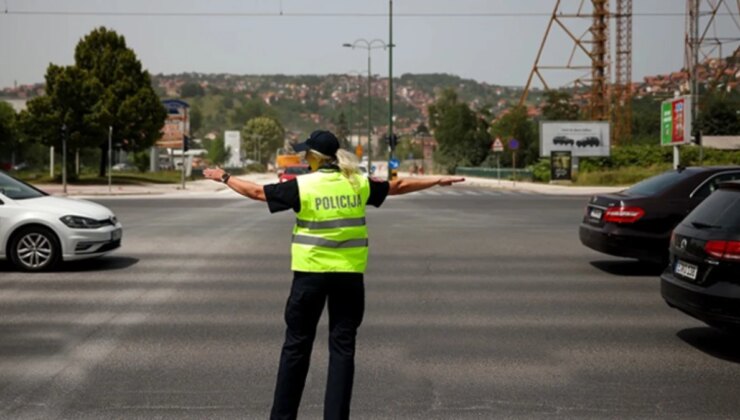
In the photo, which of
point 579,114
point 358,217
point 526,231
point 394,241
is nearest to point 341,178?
point 358,217

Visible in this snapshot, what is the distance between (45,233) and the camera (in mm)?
11445

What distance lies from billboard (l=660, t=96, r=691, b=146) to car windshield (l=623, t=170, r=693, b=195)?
98.6ft

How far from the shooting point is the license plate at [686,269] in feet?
22.5

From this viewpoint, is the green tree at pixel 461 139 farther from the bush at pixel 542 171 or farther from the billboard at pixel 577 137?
the billboard at pixel 577 137

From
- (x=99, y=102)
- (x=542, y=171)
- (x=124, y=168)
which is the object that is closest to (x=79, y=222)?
(x=99, y=102)

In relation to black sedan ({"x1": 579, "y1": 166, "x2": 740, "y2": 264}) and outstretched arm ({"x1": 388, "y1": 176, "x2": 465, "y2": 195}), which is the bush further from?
outstretched arm ({"x1": 388, "y1": 176, "x2": 465, "y2": 195})

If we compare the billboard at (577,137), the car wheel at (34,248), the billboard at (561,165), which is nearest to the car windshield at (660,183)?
the car wheel at (34,248)

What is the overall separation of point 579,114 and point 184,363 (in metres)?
84.0

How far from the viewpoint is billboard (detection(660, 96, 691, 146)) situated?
132 ft

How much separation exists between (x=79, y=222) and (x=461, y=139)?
8451cm

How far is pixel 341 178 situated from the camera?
4.61 metres

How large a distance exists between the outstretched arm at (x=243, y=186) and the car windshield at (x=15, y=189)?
308 inches

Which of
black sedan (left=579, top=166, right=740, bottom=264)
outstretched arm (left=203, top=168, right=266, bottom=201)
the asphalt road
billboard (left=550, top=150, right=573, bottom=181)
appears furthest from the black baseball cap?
billboard (left=550, top=150, right=573, bottom=181)

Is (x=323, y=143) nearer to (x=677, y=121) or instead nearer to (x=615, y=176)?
(x=677, y=121)
